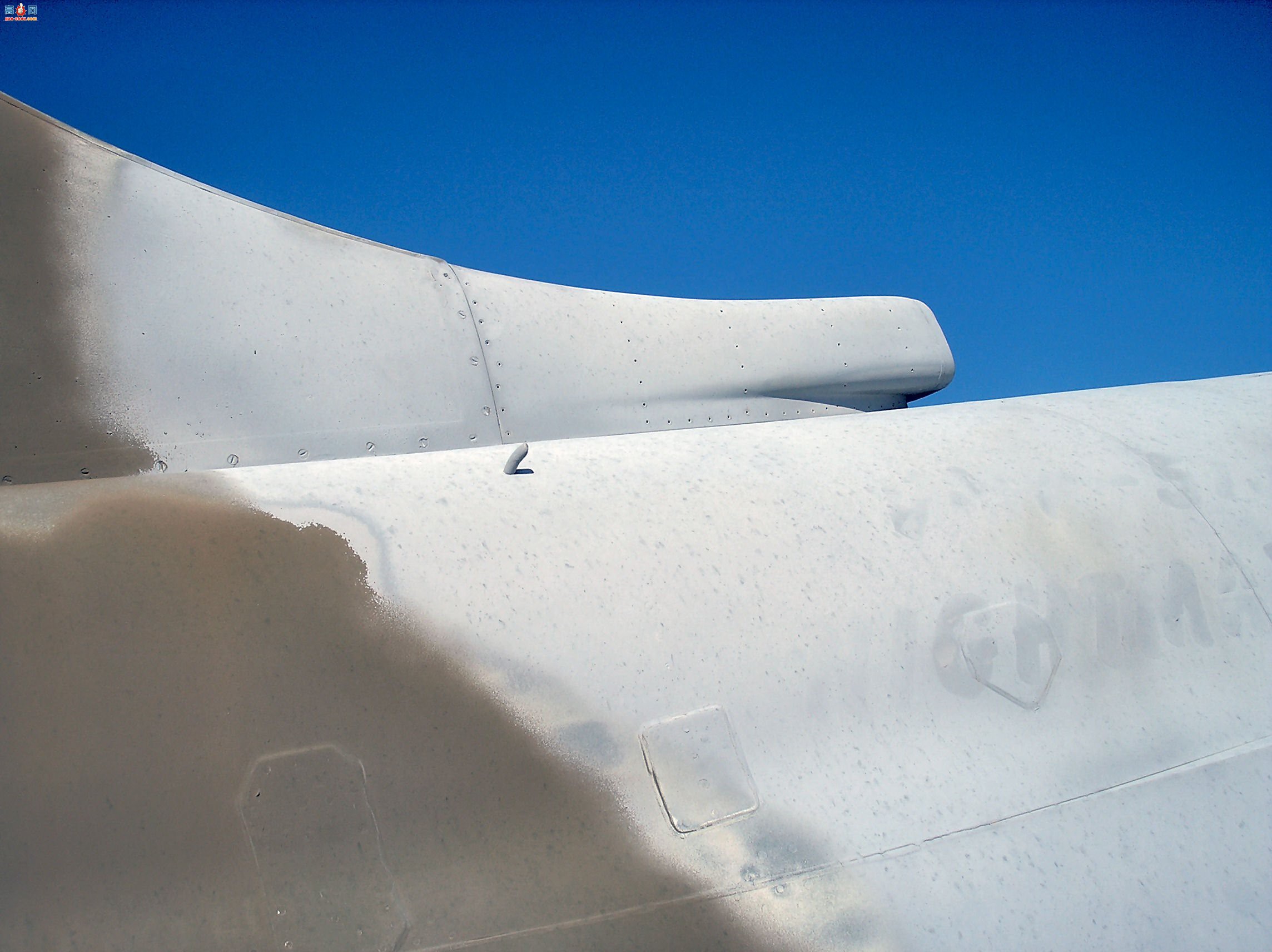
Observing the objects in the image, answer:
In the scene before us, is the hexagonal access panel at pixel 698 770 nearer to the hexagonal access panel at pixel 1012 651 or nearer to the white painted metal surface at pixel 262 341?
the hexagonal access panel at pixel 1012 651

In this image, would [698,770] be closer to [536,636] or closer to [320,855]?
[536,636]

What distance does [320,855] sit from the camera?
154cm

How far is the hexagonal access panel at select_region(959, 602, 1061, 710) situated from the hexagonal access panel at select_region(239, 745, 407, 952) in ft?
4.78

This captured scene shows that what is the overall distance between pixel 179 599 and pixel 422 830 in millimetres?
659

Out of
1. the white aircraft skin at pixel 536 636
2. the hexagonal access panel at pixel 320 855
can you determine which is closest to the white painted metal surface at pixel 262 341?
the white aircraft skin at pixel 536 636

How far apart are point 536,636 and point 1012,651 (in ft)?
4.06

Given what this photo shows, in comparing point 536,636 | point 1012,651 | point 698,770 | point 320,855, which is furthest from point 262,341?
point 1012,651

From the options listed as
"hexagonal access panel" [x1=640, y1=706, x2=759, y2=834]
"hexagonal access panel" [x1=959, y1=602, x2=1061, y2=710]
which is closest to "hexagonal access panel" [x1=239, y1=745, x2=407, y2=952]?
"hexagonal access panel" [x1=640, y1=706, x2=759, y2=834]

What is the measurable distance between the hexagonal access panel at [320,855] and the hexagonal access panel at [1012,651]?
1457mm

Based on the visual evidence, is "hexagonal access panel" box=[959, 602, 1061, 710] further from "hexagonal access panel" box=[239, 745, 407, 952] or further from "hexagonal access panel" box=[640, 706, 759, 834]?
"hexagonal access panel" box=[239, 745, 407, 952]

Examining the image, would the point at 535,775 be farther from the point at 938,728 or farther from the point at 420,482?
the point at 938,728

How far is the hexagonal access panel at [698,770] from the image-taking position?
1747 millimetres

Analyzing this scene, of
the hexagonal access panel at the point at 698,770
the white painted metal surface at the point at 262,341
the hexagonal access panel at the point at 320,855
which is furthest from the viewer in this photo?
the white painted metal surface at the point at 262,341

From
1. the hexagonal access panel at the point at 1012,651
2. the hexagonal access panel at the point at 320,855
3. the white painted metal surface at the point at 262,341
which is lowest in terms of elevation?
the hexagonal access panel at the point at 1012,651
